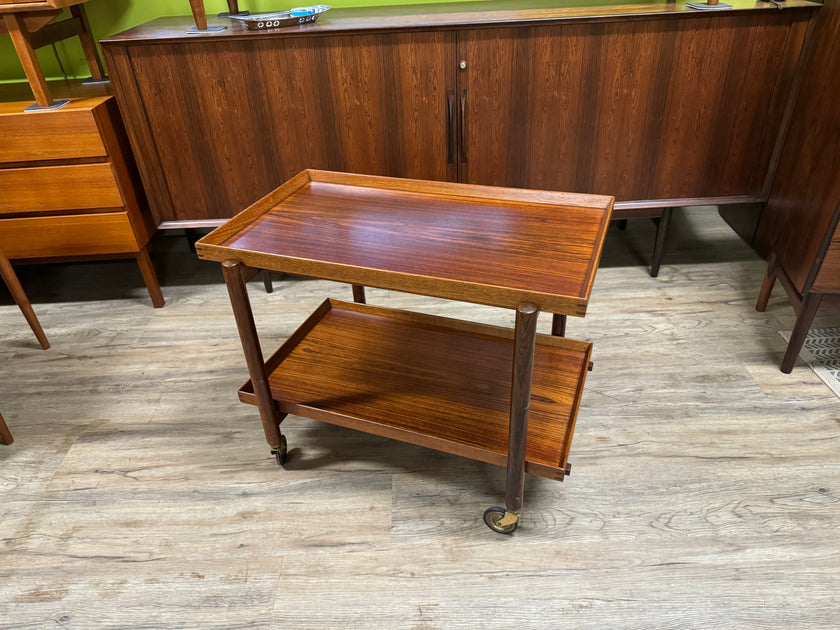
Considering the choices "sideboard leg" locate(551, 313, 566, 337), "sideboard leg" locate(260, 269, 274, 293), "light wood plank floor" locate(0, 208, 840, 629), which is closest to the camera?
"light wood plank floor" locate(0, 208, 840, 629)

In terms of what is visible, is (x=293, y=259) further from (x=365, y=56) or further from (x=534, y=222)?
(x=365, y=56)

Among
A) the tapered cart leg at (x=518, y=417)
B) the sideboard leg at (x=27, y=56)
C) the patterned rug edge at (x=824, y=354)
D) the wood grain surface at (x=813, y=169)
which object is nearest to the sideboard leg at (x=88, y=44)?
the sideboard leg at (x=27, y=56)

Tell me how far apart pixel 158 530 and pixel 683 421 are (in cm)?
141

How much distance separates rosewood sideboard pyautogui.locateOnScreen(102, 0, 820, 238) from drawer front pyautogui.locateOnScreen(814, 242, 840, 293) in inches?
23.1

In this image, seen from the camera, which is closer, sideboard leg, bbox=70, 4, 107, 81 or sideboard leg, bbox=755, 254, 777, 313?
sideboard leg, bbox=755, 254, 777, 313

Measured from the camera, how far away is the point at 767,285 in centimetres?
197

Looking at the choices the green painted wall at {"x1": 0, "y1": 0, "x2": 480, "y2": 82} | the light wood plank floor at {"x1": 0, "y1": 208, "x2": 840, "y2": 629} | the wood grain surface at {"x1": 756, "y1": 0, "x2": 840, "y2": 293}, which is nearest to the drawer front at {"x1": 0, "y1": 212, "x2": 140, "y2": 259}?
the light wood plank floor at {"x1": 0, "y1": 208, "x2": 840, "y2": 629}

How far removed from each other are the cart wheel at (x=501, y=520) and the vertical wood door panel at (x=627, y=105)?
121cm

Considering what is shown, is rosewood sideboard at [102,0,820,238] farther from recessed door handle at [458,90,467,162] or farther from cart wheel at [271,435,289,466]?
cart wheel at [271,435,289,466]

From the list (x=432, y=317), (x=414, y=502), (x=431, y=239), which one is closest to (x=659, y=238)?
(x=432, y=317)

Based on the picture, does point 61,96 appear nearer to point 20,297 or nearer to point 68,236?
point 68,236

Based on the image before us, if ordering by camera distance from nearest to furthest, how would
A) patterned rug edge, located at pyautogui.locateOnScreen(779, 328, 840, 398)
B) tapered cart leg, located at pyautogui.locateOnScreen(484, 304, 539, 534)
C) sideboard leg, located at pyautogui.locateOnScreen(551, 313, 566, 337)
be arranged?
tapered cart leg, located at pyautogui.locateOnScreen(484, 304, 539, 534), sideboard leg, located at pyautogui.locateOnScreen(551, 313, 566, 337), patterned rug edge, located at pyautogui.locateOnScreen(779, 328, 840, 398)

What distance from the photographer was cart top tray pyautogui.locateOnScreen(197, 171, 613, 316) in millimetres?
1050

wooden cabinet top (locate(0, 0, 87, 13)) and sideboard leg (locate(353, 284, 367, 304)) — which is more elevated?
wooden cabinet top (locate(0, 0, 87, 13))
